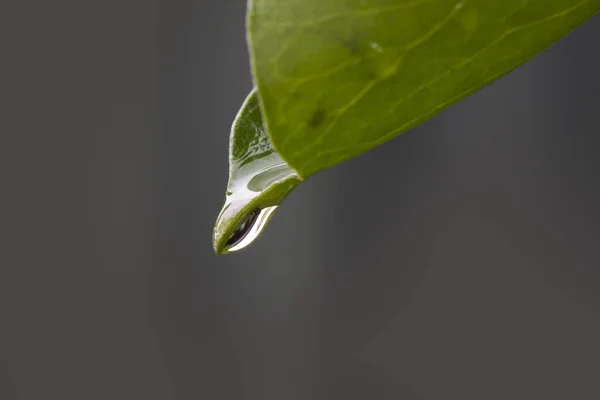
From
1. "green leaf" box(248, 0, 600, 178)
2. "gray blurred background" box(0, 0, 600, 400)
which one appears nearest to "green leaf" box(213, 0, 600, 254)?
"green leaf" box(248, 0, 600, 178)

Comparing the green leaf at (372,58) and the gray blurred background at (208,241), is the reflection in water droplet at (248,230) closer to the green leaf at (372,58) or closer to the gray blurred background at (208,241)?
the green leaf at (372,58)

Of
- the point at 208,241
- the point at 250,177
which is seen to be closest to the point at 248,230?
the point at 250,177

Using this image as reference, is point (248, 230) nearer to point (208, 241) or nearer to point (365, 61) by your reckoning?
point (365, 61)

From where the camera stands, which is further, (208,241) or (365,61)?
(208,241)

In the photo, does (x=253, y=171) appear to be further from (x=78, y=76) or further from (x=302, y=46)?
(x=78, y=76)

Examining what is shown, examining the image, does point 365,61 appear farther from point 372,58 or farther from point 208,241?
point 208,241

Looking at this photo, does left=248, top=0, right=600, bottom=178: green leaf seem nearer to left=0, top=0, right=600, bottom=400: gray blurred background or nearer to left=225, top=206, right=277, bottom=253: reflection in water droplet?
left=225, top=206, right=277, bottom=253: reflection in water droplet

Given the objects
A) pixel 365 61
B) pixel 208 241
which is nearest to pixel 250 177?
pixel 365 61

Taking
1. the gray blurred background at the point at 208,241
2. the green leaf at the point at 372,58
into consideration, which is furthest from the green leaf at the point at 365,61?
the gray blurred background at the point at 208,241
